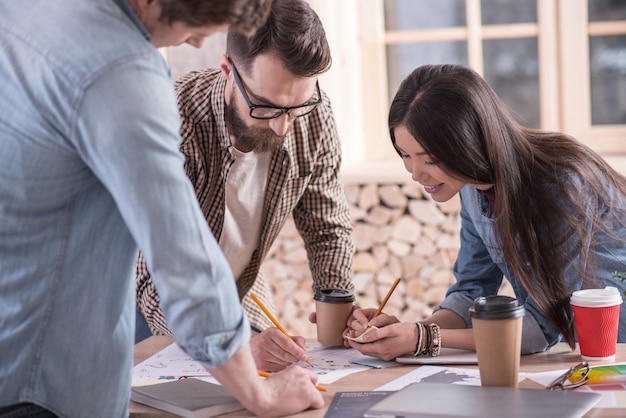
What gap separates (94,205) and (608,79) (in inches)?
135

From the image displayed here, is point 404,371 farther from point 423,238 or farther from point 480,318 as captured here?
point 423,238

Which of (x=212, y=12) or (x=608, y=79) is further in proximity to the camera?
(x=608, y=79)

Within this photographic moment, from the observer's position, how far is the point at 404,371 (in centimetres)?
176

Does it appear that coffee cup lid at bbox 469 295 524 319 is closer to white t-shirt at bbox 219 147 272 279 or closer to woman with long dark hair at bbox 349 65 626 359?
woman with long dark hair at bbox 349 65 626 359

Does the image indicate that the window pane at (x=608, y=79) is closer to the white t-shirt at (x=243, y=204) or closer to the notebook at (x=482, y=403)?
the white t-shirt at (x=243, y=204)

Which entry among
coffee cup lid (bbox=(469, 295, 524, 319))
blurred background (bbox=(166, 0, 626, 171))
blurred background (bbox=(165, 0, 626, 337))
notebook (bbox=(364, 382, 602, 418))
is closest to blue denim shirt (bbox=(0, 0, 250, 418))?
notebook (bbox=(364, 382, 602, 418))

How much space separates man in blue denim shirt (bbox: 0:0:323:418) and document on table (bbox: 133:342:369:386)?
391mm

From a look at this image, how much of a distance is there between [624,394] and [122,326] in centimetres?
94

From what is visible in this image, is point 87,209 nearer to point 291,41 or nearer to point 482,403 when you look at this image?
point 482,403

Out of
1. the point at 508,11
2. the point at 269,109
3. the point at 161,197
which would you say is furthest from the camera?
the point at 508,11

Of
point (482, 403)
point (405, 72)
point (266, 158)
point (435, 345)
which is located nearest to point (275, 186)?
point (266, 158)

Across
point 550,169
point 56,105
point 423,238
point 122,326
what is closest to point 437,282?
point 423,238

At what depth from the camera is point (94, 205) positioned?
1.28 m

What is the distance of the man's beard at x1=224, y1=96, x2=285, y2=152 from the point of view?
2220 mm
